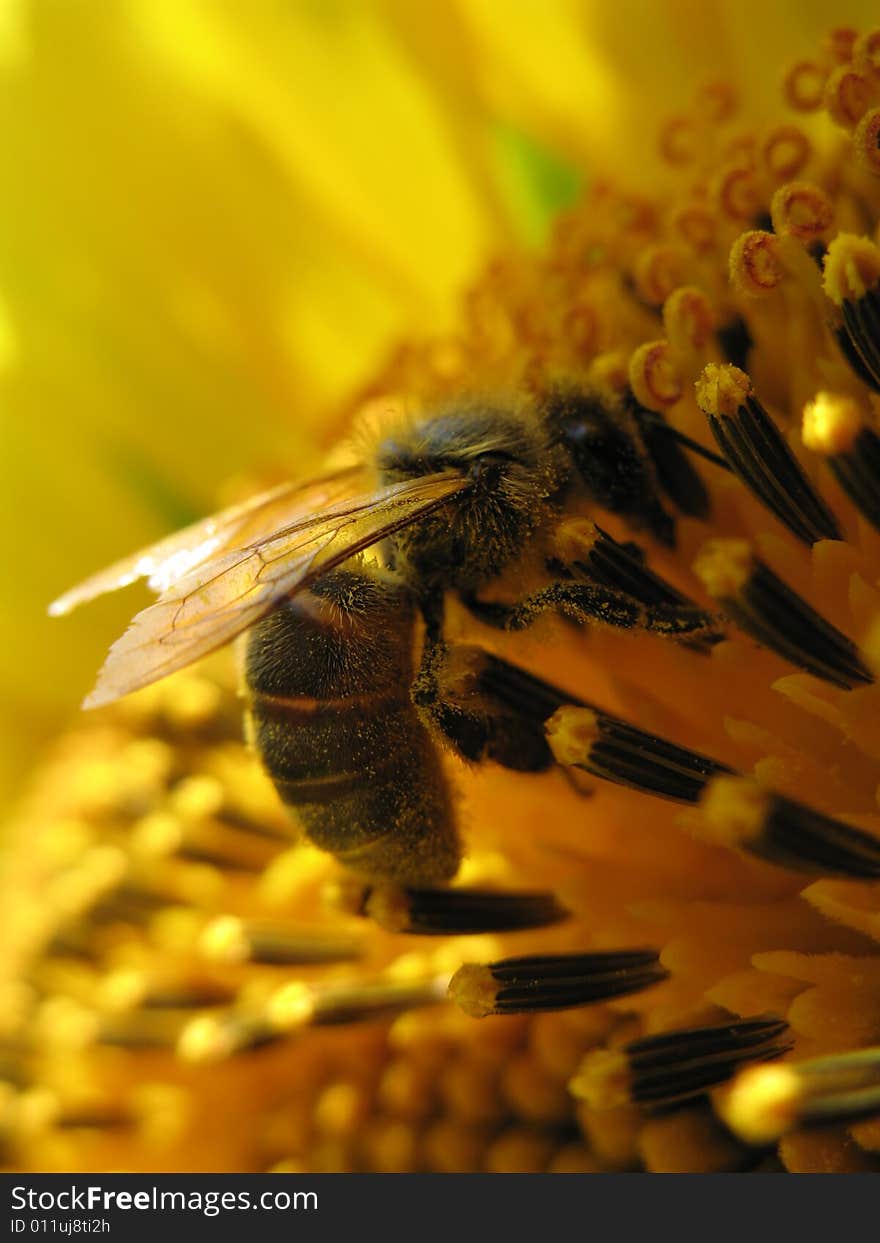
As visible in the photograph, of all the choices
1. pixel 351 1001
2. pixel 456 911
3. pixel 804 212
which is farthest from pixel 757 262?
pixel 351 1001

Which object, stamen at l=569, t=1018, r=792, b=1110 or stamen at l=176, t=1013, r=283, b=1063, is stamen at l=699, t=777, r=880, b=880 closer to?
stamen at l=569, t=1018, r=792, b=1110

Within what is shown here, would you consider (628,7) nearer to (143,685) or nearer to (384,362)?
(384,362)

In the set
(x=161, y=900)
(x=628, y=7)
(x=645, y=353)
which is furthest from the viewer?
(x=628, y=7)

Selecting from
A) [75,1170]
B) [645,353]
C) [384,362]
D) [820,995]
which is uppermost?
[384,362]

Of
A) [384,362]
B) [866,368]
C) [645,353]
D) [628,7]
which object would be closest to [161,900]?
[384,362]

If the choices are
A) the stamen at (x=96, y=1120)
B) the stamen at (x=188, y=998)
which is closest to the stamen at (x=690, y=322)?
the stamen at (x=188, y=998)
